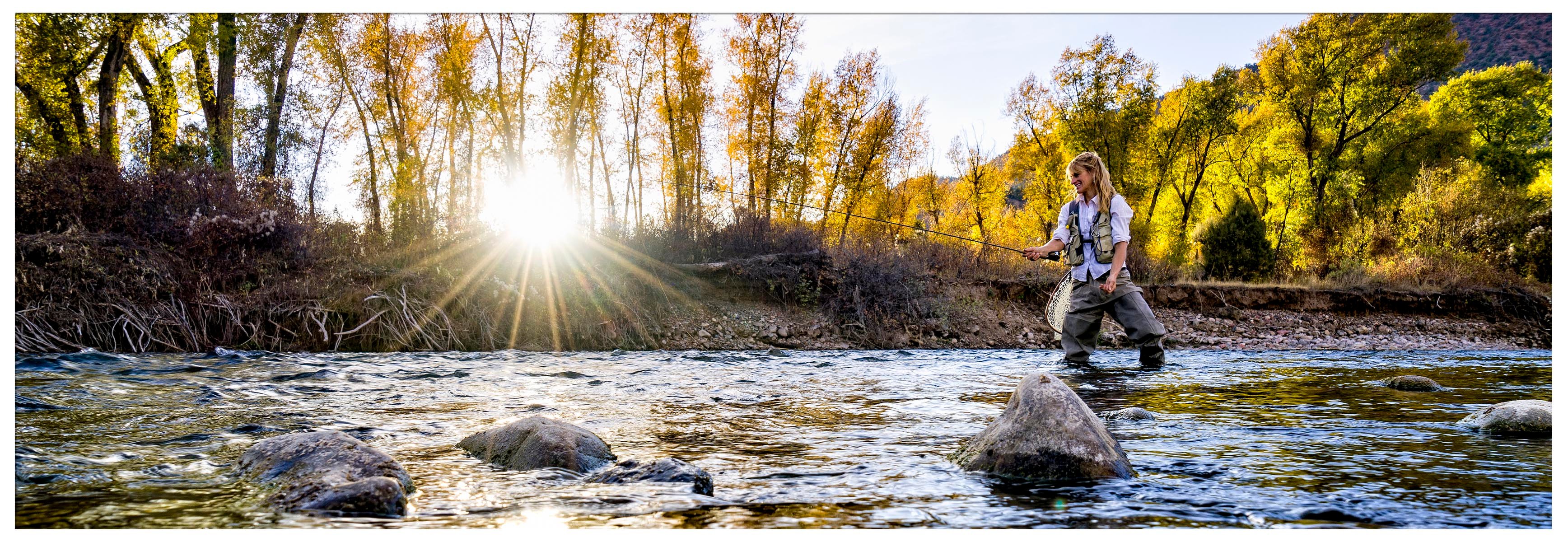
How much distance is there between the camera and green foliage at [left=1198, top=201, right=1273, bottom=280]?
23.4 metres

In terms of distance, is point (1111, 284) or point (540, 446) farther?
point (1111, 284)

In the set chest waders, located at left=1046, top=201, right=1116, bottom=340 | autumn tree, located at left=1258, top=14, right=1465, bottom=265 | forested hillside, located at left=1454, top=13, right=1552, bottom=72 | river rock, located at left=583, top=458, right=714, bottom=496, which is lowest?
river rock, located at left=583, top=458, right=714, bottom=496

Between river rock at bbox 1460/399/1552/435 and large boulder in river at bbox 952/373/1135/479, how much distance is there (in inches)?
96.3

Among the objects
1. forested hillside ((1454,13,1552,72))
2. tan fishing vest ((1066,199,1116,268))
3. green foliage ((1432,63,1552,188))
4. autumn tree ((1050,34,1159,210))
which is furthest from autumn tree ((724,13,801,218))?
forested hillside ((1454,13,1552,72))

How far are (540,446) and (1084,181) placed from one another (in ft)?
21.9

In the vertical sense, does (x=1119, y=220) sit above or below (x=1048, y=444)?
above

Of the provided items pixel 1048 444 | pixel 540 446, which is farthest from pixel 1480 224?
pixel 540 446

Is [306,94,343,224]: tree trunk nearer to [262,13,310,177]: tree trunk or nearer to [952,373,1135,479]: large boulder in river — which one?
[262,13,310,177]: tree trunk

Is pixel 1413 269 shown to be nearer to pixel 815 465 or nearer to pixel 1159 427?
pixel 1159 427

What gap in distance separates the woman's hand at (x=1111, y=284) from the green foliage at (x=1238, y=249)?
58.2ft

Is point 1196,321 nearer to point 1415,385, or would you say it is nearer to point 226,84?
point 1415,385

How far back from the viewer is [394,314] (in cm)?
1183

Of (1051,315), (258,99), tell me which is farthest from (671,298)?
(258,99)

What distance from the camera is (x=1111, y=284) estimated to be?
324 inches
